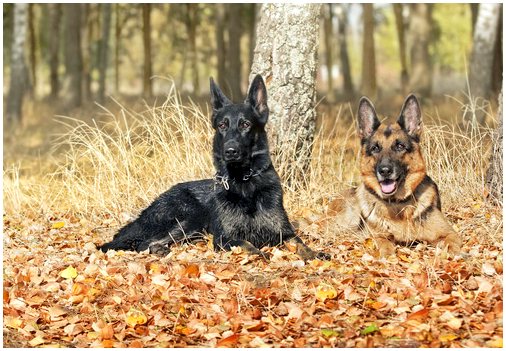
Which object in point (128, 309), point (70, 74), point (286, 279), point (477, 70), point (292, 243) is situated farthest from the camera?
point (70, 74)

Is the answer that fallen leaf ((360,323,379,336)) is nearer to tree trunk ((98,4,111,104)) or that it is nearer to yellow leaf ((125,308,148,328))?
yellow leaf ((125,308,148,328))

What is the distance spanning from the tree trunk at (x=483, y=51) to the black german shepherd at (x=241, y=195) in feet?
27.8

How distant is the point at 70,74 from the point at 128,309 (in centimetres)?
1812

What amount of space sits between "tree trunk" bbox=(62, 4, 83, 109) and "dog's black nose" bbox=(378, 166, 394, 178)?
16.4 metres

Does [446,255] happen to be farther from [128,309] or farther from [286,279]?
[128,309]

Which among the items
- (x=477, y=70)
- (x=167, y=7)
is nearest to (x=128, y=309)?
(x=477, y=70)

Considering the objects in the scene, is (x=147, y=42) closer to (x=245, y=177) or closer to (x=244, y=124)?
(x=245, y=177)

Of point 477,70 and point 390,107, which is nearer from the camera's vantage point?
point 477,70

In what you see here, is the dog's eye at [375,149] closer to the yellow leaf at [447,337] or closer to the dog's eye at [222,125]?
the dog's eye at [222,125]

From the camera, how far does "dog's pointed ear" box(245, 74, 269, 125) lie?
21.9 feet

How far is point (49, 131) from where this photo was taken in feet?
59.5

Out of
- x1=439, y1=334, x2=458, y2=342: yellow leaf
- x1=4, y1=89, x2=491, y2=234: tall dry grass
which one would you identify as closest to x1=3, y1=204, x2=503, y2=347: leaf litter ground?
x1=439, y1=334, x2=458, y2=342: yellow leaf

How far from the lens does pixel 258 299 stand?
5.16 metres

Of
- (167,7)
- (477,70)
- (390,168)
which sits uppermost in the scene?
(167,7)
